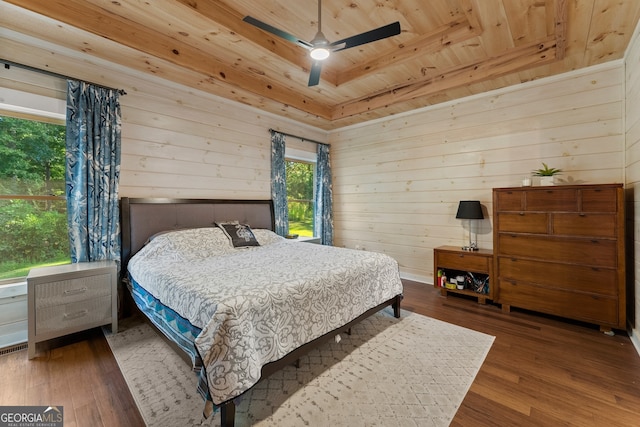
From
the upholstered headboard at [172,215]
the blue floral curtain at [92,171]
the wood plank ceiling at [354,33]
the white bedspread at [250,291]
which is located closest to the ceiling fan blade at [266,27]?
the wood plank ceiling at [354,33]

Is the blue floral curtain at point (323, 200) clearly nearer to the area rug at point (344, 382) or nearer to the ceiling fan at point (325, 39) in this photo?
the area rug at point (344, 382)

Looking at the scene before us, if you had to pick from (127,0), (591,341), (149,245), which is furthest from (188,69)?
(591,341)

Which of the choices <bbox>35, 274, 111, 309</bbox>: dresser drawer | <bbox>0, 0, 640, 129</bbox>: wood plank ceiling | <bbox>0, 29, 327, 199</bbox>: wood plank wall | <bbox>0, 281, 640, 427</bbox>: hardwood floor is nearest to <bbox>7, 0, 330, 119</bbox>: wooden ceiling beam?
<bbox>0, 0, 640, 129</bbox>: wood plank ceiling

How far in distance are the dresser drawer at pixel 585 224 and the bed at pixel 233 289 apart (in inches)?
68.4

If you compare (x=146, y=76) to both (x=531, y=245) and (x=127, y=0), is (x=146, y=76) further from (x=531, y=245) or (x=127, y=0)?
(x=531, y=245)

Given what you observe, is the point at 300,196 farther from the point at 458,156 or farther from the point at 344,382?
the point at 344,382

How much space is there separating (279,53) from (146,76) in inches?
61.8

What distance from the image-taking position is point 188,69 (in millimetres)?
2908

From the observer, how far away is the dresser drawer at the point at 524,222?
113 inches

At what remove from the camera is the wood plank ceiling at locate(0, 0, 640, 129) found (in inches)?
87.4

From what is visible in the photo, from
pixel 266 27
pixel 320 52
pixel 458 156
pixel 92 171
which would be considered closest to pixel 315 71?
pixel 320 52

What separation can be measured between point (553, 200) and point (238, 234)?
348cm

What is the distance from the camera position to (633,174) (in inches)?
98.0

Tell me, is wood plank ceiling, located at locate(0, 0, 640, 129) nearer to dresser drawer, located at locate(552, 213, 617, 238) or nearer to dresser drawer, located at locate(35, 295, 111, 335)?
dresser drawer, located at locate(552, 213, 617, 238)
